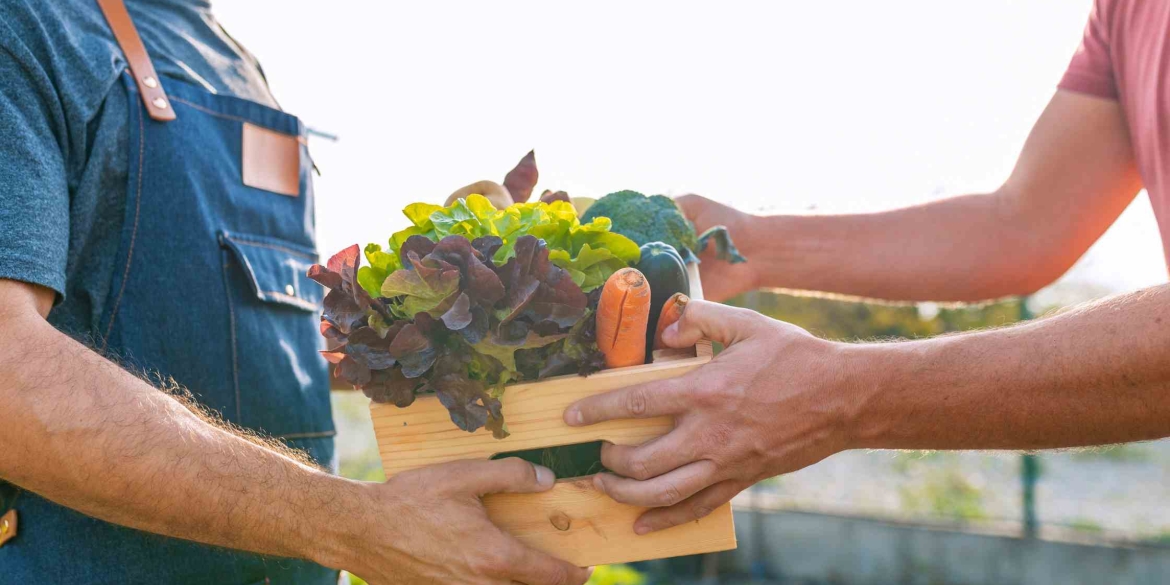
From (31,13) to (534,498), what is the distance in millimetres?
1541

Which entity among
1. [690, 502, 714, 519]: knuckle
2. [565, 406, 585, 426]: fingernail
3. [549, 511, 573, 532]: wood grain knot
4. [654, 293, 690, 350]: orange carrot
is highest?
[654, 293, 690, 350]: orange carrot

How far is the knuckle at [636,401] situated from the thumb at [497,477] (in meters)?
0.25

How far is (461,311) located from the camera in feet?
5.58

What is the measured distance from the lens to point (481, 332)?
1737 mm

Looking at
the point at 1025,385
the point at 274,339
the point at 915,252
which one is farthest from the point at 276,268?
the point at 915,252

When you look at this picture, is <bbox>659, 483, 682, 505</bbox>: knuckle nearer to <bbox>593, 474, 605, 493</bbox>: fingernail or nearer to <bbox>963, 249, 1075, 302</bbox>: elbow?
<bbox>593, 474, 605, 493</bbox>: fingernail

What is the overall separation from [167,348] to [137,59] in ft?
2.38

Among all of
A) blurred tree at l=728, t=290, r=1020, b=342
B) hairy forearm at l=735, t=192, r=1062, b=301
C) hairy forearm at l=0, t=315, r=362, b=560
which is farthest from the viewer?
blurred tree at l=728, t=290, r=1020, b=342

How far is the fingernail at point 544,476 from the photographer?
1862 mm

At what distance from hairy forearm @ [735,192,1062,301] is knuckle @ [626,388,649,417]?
1.41 m

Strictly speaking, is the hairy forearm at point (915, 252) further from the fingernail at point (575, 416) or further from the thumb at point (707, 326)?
the fingernail at point (575, 416)

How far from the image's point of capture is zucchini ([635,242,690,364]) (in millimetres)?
2012

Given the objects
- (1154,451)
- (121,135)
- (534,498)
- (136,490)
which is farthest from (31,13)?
(1154,451)

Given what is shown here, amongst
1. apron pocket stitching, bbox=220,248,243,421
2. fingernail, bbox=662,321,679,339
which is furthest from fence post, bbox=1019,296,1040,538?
apron pocket stitching, bbox=220,248,243,421
